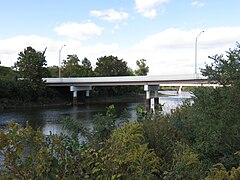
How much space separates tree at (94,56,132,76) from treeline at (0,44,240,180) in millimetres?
86574

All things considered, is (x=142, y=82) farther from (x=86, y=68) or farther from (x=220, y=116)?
(x=220, y=116)

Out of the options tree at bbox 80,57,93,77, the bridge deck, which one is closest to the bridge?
the bridge deck

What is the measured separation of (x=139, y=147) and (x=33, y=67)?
59493 mm

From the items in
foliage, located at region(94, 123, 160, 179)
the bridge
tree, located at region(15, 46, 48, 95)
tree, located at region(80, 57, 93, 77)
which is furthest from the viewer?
tree, located at region(80, 57, 93, 77)

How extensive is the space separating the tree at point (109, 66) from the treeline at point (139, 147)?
86.6 meters

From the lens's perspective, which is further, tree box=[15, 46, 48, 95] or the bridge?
tree box=[15, 46, 48, 95]

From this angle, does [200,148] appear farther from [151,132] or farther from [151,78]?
[151,78]

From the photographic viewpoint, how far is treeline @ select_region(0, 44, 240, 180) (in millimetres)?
3053

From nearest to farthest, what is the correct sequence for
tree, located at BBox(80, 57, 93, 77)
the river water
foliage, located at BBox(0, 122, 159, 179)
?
foliage, located at BBox(0, 122, 159, 179) < the river water < tree, located at BBox(80, 57, 93, 77)

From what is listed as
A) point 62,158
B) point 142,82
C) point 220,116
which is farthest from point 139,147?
point 142,82

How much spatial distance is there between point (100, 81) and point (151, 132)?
5476cm

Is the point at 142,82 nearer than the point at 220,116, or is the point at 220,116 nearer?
the point at 220,116

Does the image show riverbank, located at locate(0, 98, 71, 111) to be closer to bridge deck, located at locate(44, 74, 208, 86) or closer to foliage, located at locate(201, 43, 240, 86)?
bridge deck, located at locate(44, 74, 208, 86)

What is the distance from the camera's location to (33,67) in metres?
60.8
